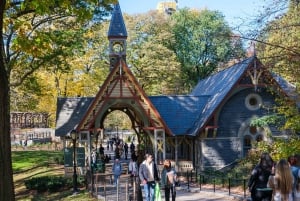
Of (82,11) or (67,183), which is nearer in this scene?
(82,11)

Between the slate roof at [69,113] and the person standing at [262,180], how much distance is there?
2006 centimetres

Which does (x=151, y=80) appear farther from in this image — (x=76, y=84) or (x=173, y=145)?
(x=173, y=145)

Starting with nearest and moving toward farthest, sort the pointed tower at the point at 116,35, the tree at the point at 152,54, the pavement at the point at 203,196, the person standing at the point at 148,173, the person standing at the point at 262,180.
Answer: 1. the person standing at the point at 262,180
2. the person standing at the point at 148,173
3. the pavement at the point at 203,196
4. the pointed tower at the point at 116,35
5. the tree at the point at 152,54

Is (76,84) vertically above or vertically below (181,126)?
above

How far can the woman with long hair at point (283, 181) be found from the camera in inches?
333

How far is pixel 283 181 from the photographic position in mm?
8523

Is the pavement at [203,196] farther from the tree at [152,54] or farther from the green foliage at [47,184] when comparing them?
the tree at [152,54]

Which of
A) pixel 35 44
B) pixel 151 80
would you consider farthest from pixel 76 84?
pixel 35 44

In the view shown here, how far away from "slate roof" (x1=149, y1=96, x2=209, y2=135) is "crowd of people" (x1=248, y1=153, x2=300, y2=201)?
752 inches

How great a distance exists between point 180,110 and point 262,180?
70.5 feet

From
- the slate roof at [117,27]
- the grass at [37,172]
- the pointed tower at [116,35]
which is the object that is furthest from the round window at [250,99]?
the grass at [37,172]

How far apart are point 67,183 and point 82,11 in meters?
16.6

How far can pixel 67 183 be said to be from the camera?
26141mm

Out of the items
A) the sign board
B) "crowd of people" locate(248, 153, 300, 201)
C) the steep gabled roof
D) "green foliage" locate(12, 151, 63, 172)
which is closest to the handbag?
"crowd of people" locate(248, 153, 300, 201)
